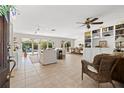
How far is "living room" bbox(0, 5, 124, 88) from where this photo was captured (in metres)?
3.11

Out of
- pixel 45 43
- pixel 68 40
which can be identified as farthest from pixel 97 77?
pixel 68 40

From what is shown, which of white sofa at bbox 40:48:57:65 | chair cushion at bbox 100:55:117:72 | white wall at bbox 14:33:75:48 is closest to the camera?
chair cushion at bbox 100:55:117:72

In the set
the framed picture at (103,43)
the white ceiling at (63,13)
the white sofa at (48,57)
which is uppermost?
the white ceiling at (63,13)

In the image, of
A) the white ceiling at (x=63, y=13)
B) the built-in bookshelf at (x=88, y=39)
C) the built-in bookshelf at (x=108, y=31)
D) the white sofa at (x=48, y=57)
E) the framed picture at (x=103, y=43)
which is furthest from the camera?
the built-in bookshelf at (x=88, y=39)

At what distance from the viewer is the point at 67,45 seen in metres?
15.5

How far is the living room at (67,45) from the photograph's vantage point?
10.2ft

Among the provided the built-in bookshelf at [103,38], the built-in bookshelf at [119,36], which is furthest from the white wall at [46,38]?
the built-in bookshelf at [119,36]

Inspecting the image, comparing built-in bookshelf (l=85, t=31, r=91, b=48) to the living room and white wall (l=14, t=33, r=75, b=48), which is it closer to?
the living room

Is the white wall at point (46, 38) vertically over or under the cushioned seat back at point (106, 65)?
over

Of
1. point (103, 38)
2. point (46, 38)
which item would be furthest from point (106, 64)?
point (46, 38)

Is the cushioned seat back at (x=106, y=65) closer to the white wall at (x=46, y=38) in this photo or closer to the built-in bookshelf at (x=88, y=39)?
the built-in bookshelf at (x=88, y=39)

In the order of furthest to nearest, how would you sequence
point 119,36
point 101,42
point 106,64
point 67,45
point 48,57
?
point 67,45
point 101,42
point 48,57
point 119,36
point 106,64

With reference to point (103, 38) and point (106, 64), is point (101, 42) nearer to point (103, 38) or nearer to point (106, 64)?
point (103, 38)

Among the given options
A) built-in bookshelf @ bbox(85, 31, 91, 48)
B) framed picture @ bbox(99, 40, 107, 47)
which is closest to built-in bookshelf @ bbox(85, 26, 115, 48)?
framed picture @ bbox(99, 40, 107, 47)
